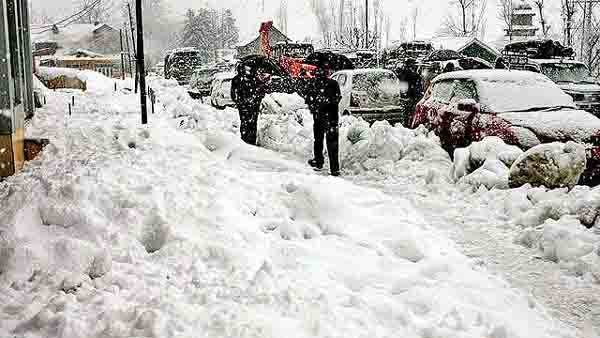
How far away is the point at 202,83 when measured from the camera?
2634 centimetres

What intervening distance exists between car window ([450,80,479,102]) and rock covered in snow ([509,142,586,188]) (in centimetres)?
224

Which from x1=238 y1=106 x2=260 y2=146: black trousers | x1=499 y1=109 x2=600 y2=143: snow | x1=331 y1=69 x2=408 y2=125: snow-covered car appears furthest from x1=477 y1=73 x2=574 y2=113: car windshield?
x1=238 y1=106 x2=260 y2=146: black trousers

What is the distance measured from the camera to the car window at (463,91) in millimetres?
9531

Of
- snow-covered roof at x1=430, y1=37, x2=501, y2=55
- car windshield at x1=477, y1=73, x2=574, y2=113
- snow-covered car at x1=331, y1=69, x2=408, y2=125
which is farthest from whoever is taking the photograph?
snow-covered roof at x1=430, y1=37, x2=501, y2=55

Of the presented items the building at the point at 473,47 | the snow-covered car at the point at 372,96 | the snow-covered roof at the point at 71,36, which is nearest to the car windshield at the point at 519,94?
the snow-covered car at the point at 372,96

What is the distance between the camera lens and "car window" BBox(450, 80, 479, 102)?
31.3 feet

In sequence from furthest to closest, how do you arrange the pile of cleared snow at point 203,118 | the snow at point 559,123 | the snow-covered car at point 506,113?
the pile of cleared snow at point 203,118, the snow-covered car at point 506,113, the snow at point 559,123

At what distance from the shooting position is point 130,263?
4.02 meters

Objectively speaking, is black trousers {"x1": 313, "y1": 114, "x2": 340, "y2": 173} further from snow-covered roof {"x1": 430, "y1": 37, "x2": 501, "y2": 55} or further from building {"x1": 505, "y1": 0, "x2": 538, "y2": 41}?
building {"x1": 505, "y1": 0, "x2": 538, "y2": 41}

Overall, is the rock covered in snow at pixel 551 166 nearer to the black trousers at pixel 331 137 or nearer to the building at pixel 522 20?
the black trousers at pixel 331 137

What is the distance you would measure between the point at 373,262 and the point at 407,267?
270mm

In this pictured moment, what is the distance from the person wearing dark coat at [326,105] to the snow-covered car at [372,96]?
3.77 m

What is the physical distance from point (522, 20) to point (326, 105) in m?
60.1

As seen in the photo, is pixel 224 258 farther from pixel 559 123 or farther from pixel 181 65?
pixel 181 65
